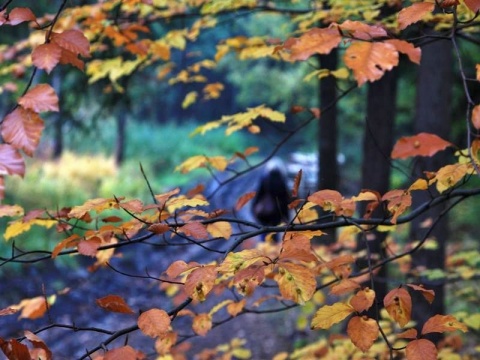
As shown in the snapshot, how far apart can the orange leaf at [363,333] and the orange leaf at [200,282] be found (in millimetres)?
396

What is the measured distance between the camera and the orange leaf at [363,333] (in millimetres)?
1476

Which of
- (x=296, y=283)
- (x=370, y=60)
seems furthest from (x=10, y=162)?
(x=370, y=60)

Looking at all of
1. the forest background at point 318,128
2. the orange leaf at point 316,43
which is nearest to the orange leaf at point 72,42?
the forest background at point 318,128

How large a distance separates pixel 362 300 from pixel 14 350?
926mm

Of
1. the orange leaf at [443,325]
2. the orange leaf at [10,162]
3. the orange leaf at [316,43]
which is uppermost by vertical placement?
the orange leaf at [316,43]

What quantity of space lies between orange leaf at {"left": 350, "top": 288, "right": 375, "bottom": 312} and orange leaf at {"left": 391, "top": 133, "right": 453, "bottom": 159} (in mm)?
604

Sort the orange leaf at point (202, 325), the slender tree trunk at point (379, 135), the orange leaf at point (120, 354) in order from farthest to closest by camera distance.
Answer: the slender tree trunk at point (379, 135) → the orange leaf at point (202, 325) → the orange leaf at point (120, 354)

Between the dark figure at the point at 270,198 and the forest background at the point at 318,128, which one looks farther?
the dark figure at the point at 270,198

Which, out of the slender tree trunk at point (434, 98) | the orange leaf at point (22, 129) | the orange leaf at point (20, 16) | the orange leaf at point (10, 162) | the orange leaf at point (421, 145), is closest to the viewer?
the orange leaf at point (10, 162)

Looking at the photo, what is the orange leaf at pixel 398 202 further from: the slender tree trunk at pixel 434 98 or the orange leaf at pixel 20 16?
the slender tree trunk at pixel 434 98

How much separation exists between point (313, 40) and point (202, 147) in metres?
24.7

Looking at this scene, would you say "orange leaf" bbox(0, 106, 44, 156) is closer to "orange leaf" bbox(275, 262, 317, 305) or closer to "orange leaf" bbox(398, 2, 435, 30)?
"orange leaf" bbox(275, 262, 317, 305)

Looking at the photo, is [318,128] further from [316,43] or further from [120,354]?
[120,354]

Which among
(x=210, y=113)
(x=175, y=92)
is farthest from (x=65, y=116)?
(x=210, y=113)
